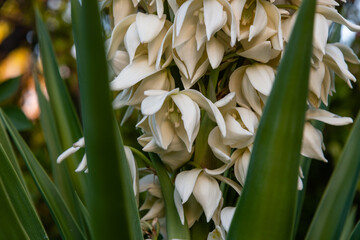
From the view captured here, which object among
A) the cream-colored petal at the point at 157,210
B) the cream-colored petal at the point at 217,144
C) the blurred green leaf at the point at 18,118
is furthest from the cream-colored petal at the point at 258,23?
the blurred green leaf at the point at 18,118

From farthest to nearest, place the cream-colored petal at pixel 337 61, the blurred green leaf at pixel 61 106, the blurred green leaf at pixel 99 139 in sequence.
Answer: the blurred green leaf at pixel 61 106 < the cream-colored petal at pixel 337 61 < the blurred green leaf at pixel 99 139

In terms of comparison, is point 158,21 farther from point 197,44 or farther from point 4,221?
point 4,221

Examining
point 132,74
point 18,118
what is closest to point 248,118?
point 132,74

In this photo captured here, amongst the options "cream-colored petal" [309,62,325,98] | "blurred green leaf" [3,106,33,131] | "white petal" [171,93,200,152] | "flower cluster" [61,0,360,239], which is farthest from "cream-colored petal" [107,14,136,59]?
"blurred green leaf" [3,106,33,131]

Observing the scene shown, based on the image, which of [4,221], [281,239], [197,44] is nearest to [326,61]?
[197,44]

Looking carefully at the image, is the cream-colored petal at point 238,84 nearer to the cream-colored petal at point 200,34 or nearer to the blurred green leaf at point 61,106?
the cream-colored petal at point 200,34

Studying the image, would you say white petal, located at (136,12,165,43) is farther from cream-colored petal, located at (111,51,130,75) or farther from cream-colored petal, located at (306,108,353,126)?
cream-colored petal, located at (306,108,353,126)
